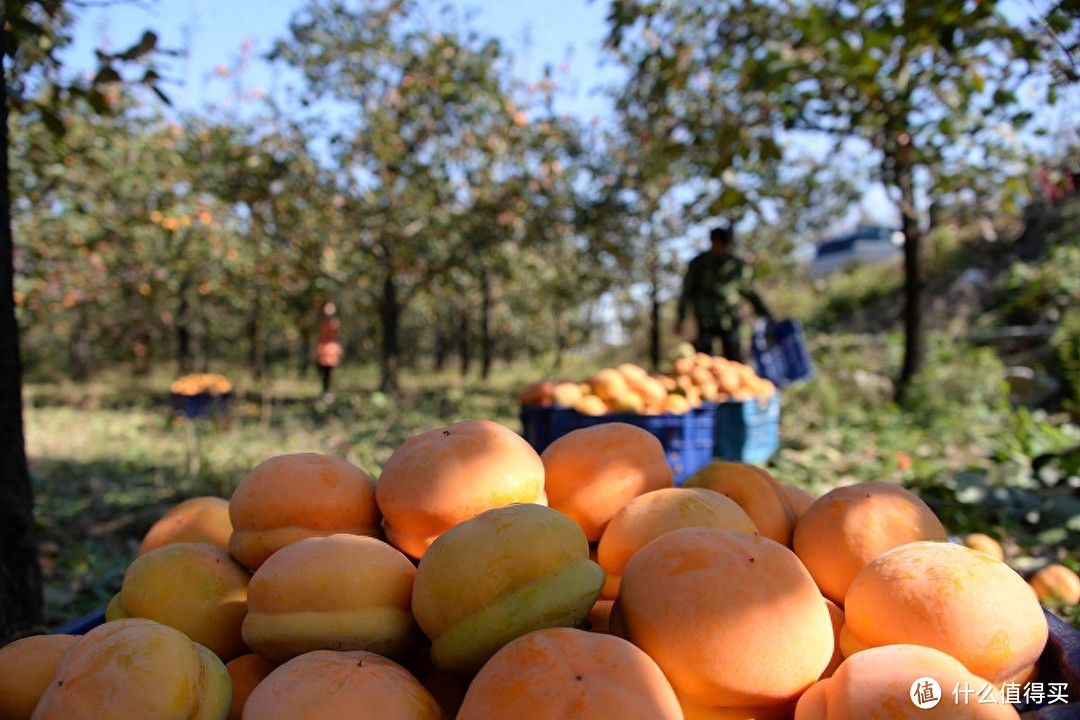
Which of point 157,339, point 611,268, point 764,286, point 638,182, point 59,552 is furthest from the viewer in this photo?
point 157,339

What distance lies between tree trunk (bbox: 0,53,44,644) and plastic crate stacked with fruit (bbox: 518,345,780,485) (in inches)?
98.9

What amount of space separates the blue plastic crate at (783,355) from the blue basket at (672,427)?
7.72 feet

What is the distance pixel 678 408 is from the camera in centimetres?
413

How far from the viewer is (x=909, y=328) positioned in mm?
7625

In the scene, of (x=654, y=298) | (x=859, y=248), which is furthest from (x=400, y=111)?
(x=859, y=248)

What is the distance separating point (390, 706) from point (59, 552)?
406 cm

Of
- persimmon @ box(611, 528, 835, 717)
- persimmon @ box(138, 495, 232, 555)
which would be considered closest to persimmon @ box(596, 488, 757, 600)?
persimmon @ box(611, 528, 835, 717)

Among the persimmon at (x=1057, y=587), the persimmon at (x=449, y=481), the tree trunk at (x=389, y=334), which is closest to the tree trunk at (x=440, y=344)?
the tree trunk at (x=389, y=334)

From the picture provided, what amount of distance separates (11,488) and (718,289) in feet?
17.8

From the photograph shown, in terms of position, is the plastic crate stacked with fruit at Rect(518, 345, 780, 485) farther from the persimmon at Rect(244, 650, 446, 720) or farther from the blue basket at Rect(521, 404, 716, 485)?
the persimmon at Rect(244, 650, 446, 720)

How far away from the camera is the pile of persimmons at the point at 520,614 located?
0.97 metres

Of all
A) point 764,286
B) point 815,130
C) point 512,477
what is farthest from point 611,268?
point 512,477

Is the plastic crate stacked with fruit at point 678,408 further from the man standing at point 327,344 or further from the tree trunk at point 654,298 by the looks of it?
the tree trunk at point 654,298

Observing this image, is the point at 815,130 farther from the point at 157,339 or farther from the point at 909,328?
the point at 157,339
